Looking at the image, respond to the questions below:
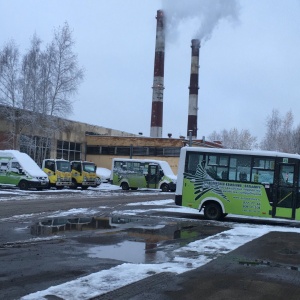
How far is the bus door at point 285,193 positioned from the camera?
55.9 feet

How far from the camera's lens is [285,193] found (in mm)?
17219

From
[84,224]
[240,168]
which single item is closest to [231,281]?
[84,224]

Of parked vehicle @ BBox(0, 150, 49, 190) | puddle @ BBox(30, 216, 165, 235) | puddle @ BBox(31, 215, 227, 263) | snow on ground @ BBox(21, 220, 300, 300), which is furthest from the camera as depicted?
parked vehicle @ BBox(0, 150, 49, 190)

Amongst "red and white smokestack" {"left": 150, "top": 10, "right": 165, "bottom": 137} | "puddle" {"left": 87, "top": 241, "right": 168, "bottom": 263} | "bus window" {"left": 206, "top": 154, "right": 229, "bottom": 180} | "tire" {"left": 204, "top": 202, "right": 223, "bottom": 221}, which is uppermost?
"red and white smokestack" {"left": 150, "top": 10, "right": 165, "bottom": 137}

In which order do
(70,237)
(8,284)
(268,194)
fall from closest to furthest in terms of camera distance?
1. (8,284)
2. (70,237)
3. (268,194)

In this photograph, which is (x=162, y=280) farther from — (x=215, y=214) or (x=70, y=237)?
(x=215, y=214)

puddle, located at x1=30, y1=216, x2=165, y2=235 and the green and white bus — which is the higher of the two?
the green and white bus

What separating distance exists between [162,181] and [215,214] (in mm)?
23842

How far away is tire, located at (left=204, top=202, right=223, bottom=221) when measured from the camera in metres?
18.4

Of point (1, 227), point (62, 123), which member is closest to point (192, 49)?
point (62, 123)

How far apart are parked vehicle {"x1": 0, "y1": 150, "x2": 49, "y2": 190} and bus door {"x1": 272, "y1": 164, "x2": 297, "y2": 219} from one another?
21576mm

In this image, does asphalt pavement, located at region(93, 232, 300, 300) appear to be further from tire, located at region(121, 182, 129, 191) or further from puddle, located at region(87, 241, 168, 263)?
tire, located at region(121, 182, 129, 191)

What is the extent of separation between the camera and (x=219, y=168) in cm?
1830

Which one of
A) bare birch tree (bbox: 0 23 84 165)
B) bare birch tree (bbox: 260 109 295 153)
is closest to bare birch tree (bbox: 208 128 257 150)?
bare birch tree (bbox: 260 109 295 153)
